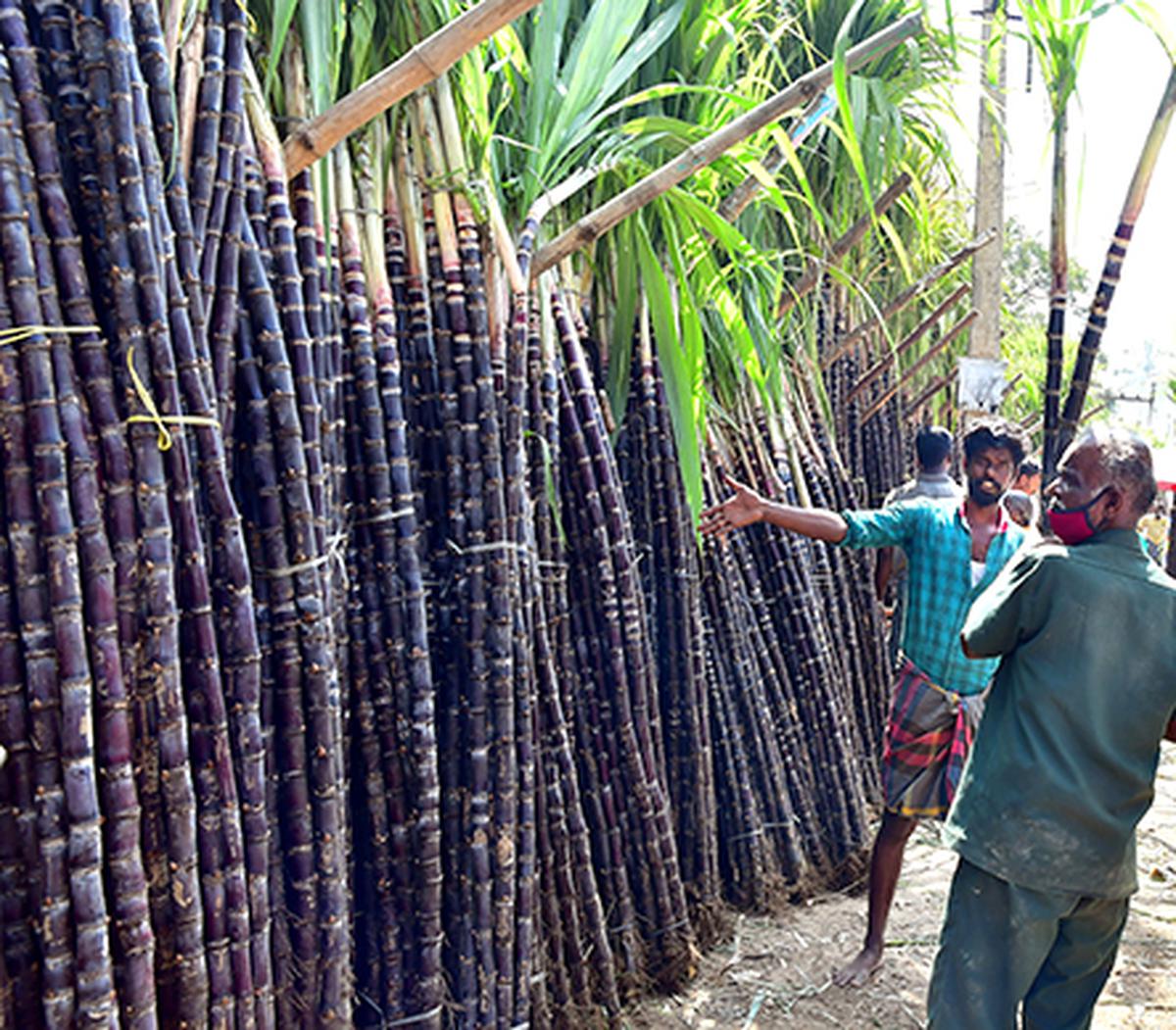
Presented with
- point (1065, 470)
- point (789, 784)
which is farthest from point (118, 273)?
point (789, 784)

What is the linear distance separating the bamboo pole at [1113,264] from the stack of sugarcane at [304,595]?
1.14m

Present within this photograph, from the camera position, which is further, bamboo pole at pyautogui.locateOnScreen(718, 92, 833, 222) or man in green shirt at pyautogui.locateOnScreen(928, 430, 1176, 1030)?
bamboo pole at pyautogui.locateOnScreen(718, 92, 833, 222)

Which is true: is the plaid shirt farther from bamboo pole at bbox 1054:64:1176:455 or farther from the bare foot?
the bare foot

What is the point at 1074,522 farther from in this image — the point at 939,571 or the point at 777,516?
the point at 777,516

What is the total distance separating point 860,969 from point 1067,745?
136 centimetres

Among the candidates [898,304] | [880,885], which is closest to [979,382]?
[898,304]

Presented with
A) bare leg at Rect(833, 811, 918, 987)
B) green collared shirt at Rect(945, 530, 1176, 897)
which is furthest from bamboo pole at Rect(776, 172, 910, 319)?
green collared shirt at Rect(945, 530, 1176, 897)

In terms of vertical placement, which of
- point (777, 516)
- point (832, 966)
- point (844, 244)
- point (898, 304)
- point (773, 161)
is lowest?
point (832, 966)

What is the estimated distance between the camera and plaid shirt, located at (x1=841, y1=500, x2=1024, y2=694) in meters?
3.54

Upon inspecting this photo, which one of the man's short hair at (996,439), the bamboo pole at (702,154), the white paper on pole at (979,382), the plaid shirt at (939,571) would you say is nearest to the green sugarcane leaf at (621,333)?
the bamboo pole at (702,154)

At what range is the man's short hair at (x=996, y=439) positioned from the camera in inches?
137

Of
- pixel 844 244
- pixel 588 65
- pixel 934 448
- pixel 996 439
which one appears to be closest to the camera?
pixel 588 65

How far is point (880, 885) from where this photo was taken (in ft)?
11.7

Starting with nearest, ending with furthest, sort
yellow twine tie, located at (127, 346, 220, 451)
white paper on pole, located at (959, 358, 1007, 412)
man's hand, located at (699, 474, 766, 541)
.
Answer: yellow twine tie, located at (127, 346, 220, 451)
man's hand, located at (699, 474, 766, 541)
white paper on pole, located at (959, 358, 1007, 412)
